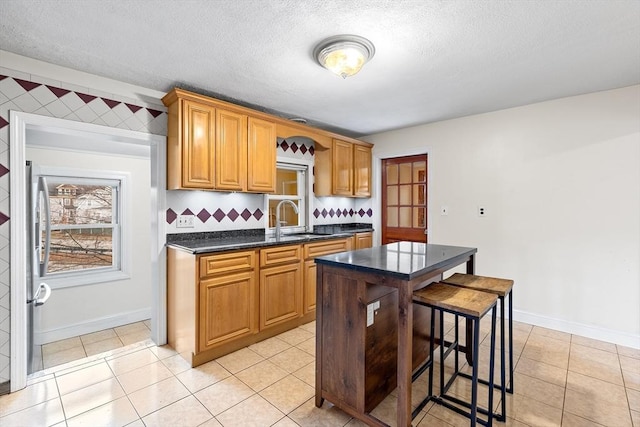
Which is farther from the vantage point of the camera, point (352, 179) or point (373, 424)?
point (352, 179)

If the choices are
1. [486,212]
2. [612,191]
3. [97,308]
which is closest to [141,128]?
[97,308]

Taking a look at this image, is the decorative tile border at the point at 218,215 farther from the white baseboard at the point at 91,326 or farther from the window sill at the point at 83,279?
the white baseboard at the point at 91,326

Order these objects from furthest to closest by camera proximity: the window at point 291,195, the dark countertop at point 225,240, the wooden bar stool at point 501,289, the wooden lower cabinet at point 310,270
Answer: the window at point 291,195
the wooden lower cabinet at point 310,270
the dark countertop at point 225,240
the wooden bar stool at point 501,289

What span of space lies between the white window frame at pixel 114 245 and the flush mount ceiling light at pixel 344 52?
8.81ft

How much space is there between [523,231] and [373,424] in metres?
2.66

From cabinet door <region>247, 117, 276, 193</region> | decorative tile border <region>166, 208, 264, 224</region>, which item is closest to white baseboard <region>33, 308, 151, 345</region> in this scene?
decorative tile border <region>166, 208, 264, 224</region>

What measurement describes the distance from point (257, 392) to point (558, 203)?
10.8 feet

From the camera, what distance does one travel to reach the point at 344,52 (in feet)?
6.61

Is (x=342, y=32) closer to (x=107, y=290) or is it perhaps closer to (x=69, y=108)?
(x=69, y=108)

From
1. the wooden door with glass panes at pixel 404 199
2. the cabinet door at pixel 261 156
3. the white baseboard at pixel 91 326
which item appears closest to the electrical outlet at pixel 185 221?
the cabinet door at pixel 261 156

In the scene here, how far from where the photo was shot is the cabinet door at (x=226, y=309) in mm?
2445

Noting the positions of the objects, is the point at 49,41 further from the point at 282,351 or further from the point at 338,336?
the point at 282,351

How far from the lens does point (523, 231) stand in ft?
10.8

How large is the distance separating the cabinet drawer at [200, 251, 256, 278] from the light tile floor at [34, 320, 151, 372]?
4.06 ft
